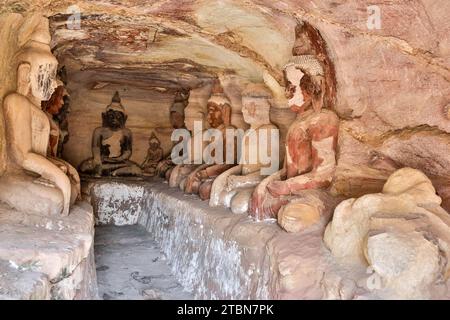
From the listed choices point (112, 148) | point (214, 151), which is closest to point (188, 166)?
point (214, 151)

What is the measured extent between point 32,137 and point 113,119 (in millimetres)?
5096

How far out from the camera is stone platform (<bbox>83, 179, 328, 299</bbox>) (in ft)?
10.2

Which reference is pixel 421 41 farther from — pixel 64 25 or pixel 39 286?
pixel 64 25

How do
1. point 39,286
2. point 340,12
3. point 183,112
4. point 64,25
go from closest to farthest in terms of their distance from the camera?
1. point 39,286
2. point 340,12
3. point 64,25
4. point 183,112

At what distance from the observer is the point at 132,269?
5844mm

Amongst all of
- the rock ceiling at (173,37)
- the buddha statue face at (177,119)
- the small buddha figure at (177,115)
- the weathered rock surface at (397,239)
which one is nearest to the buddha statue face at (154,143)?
the small buddha figure at (177,115)

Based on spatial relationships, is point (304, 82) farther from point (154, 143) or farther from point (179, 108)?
point (154, 143)

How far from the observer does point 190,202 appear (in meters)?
5.95

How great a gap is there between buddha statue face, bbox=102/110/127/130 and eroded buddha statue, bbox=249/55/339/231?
5879 millimetres

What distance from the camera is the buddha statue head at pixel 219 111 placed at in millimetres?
7057

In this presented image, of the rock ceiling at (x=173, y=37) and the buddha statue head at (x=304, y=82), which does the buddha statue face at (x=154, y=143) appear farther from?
the buddha statue head at (x=304, y=82)

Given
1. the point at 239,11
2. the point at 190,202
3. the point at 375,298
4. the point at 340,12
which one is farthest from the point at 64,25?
the point at 375,298

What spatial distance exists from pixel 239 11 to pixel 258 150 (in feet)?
6.02

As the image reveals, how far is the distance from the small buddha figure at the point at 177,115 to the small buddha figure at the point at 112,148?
73 cm
